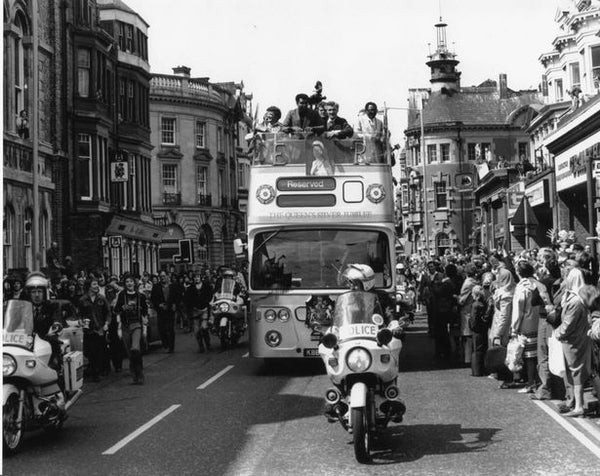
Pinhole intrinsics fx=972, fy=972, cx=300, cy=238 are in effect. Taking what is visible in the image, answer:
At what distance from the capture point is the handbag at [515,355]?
42.3 feet

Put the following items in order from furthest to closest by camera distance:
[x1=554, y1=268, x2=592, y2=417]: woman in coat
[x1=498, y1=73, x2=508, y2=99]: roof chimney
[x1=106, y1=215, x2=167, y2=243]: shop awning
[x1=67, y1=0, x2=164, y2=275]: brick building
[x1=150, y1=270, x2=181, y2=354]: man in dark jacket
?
[x1=498, y1=73, x2=508, y2=99]: roof chimney, [x1=106, y1=215, x2=167, y2=243]: shop awning, [x1=67, y1=0, x2=164, y2=275]: brick building, [x1=150, y1=270, x2=181, y2=354]: man in dark jacket, [x1=554, y1=268, x2=592, y2=417]: woman in coat

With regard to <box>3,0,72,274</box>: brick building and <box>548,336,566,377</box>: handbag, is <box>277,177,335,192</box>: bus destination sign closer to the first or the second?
<box>548,336,566,377</box>: handbag

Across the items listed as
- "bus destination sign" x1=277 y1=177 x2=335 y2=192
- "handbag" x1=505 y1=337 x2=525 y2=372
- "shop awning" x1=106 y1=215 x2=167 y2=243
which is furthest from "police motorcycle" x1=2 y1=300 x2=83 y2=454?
"shop awning" x1=106 y1=215 x2=167 y2=243

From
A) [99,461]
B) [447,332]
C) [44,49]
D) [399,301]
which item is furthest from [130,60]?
[99,461]

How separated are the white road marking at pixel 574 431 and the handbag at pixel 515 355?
2.92 feet

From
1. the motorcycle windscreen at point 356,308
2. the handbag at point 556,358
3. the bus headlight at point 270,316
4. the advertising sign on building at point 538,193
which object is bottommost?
the handbag at point 556,358

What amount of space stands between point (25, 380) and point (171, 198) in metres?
56.3

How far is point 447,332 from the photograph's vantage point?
18125 mm

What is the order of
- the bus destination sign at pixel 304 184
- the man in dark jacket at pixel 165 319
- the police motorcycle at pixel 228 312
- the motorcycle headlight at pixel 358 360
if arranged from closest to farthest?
1. the motorcycle headlight at pixel 358 360
2. the bus destination sign at pixel 304 184
3. the police motorcycle at pixel 228 312
4. the man in dark jacket at pixel 165 319

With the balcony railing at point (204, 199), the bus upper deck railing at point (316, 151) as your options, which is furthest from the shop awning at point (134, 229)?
the bus upper deck railing at point (316, 151)

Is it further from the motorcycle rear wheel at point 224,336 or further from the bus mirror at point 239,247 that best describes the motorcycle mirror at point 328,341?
the motorcycle rear wheel at point 224,336

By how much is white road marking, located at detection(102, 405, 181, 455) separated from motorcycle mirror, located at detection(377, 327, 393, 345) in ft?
9.10

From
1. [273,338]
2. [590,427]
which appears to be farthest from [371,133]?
[590,427]

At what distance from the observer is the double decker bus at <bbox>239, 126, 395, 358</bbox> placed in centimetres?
1557
